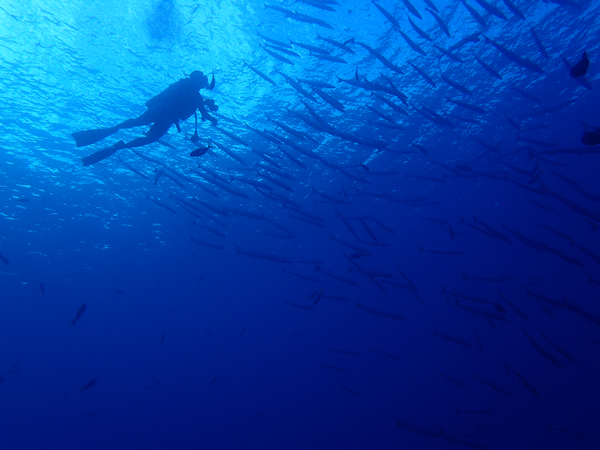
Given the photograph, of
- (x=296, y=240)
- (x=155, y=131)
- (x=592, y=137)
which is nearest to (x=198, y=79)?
(x=155, y=131)

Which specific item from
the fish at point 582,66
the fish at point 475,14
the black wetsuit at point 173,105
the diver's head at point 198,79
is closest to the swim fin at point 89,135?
the black wetsuit at point 173,105

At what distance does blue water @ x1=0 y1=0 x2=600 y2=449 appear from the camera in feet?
33.8

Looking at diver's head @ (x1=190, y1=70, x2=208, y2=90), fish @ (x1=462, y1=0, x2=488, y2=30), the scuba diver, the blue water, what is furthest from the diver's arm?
fish @ (x1=462, y1=0, x2=488, y2=30)

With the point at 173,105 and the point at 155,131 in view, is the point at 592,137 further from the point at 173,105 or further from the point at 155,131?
the point at 155,131

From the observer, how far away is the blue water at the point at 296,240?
33.8ft

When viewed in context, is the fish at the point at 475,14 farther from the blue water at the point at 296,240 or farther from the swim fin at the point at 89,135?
the swim fin at the point at 89,135

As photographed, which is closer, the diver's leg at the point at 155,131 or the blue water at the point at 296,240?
the diver's leg at the point at 155,131

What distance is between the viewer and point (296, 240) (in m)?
21.1

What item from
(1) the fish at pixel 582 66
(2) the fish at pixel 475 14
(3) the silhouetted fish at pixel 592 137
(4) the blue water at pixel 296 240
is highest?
(2) the fish at pixel 475 14

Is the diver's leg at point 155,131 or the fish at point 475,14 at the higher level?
the fish at point 475,14

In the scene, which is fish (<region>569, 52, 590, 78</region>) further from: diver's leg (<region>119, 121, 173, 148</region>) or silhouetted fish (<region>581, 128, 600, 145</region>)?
diver's leg (<region>119, 121, 173, 148</region>)

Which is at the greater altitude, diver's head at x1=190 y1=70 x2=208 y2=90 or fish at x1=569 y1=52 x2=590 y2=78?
fish at x1=569 y1=52 x2=590 y2=78

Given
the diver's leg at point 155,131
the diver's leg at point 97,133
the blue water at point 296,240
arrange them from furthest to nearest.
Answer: the blue water at point 296,240 → the diver's leg at point 155,131 → the diver's leg at point 97,133

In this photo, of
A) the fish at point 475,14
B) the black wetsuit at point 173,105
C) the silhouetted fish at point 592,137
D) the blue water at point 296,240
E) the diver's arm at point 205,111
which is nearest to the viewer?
the silhouetted fish at point 592,137
